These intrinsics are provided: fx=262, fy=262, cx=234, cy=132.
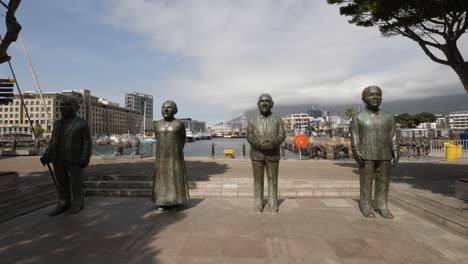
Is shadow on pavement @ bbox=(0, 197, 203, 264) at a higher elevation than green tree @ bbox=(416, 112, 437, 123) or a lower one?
lower

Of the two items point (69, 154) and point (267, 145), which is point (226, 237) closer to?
point (267, 145)

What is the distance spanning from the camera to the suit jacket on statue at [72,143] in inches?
216

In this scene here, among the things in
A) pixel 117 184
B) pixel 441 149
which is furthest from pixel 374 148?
pixel 441 149

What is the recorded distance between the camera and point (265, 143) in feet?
17.7

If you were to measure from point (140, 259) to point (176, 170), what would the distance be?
2394 mm

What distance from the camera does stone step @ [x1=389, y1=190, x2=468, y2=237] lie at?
4.37 metres

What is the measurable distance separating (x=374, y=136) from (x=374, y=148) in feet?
0.78

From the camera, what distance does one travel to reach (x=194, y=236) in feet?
14.0

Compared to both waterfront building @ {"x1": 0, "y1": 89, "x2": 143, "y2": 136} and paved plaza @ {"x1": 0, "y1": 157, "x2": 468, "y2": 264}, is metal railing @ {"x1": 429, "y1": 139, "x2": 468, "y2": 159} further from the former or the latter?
waterfront building @ {"x1": 0, "y1": 89, "x2": 143, "y2": 136}

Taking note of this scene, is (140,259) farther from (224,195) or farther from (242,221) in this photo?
(224,195)

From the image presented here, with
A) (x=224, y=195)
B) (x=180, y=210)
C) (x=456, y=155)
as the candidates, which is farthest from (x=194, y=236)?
(x=456, y=155)

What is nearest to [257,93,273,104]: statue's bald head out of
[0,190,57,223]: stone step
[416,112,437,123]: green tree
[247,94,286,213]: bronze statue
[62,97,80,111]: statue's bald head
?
[247,94,286,213]: bronze statue

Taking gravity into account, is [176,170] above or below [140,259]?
above

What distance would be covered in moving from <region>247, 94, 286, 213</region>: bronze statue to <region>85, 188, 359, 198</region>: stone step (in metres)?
1.67
